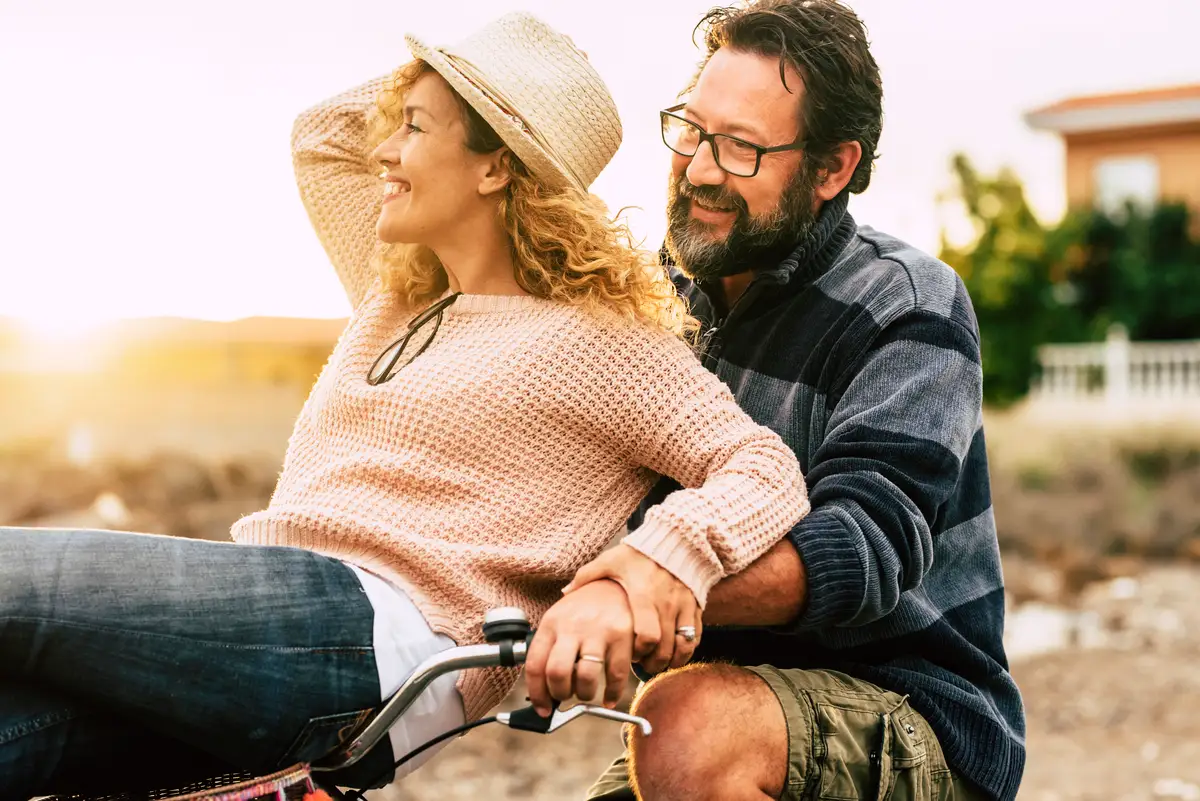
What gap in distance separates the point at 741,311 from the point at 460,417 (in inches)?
29.7

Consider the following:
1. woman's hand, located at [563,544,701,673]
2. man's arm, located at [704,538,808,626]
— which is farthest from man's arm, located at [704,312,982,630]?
woman's hand, located at [563,544,701,673]

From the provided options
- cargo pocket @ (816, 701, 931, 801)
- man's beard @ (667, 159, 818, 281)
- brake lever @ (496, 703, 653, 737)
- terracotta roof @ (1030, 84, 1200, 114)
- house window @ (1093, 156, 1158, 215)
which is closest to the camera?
brake lever @ (496, 703, 653, 737)

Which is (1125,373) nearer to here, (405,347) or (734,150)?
(734,150)

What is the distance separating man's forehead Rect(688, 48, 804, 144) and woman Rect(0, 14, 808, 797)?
314 millimetres

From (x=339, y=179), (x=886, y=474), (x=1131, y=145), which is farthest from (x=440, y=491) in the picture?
(x=1131, y=145)

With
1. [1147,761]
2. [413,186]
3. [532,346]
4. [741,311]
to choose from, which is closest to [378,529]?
[532,346]

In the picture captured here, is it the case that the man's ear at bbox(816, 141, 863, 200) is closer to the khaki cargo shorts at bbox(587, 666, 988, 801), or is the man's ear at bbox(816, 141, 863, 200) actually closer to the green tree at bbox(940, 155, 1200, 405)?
the khaki cargo shorts at bbox(587, 666, 988, 801)

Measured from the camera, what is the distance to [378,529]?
2.20m

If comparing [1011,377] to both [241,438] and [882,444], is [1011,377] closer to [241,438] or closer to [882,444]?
[241,438]

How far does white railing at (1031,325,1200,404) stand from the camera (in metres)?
21.0

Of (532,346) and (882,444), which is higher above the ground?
(532,346)

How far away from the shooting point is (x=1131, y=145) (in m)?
27.5

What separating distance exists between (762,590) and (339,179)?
1.43 m

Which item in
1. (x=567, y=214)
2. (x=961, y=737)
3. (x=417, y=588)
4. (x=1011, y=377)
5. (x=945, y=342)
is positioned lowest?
(x=1011, y=377)
